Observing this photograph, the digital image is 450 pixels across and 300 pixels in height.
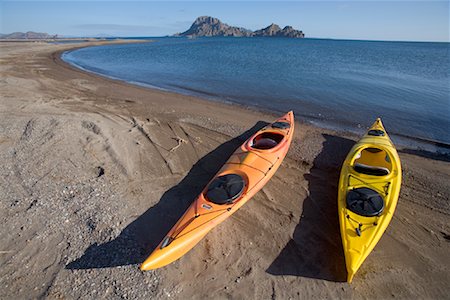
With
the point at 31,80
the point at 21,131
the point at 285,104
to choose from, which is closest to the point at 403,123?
the point at 285,104

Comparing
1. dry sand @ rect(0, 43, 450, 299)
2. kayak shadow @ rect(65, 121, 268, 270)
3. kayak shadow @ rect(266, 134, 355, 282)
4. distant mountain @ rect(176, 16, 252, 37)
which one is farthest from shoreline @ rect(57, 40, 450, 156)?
distant mountain @ rect(176, 16, 252, 37)

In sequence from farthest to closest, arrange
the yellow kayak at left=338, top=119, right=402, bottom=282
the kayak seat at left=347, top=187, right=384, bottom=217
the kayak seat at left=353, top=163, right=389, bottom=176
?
the kayak seat at left=353, top=163, right=389, bottom=176, the kayak seat at left=347, top=187, right=384, bottom=217, the yellow kayak at left=338, top=119, right=402, bottom=282

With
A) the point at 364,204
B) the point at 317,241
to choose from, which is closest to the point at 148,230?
the point at 317,241

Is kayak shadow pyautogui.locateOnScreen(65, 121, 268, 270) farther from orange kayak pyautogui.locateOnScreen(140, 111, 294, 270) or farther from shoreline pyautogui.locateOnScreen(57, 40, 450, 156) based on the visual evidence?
shoreline pyautogui.locateOnScreen(57, 40, 450, 156)

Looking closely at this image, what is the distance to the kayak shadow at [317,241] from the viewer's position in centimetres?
468

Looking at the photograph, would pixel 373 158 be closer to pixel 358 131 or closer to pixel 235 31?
pixel 358 131

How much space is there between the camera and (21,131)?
883 centimetres

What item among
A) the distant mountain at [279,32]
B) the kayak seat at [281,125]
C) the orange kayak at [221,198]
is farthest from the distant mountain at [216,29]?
the orange kayak at [221,198]

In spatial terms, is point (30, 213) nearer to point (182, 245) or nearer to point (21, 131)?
point (182, 245)

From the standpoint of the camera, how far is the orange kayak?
433 cm

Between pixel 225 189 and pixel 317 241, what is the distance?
2.11 m

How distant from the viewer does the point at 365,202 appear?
17.4 feet

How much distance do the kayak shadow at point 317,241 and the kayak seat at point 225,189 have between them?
1.42 meters

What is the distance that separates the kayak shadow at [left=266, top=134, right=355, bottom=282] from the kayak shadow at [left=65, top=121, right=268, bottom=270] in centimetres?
227
